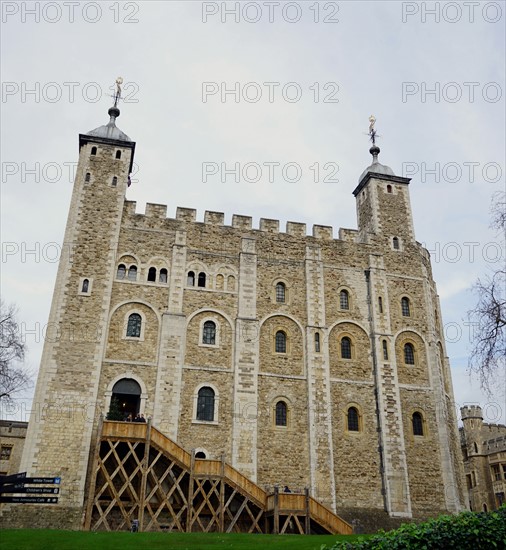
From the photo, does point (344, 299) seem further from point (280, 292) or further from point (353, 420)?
point (353, 420)

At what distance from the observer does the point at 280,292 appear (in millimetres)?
29750

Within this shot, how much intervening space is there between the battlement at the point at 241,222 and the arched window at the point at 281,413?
9516 mm

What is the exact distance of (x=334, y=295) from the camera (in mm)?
30234

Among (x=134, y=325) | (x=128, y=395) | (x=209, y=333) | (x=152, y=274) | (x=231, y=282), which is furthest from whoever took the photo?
(x=231, y=282)

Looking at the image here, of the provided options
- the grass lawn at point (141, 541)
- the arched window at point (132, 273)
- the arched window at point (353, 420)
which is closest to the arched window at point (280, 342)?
the arched window at point (353, 420)

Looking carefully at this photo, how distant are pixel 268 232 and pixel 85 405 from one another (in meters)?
13.3

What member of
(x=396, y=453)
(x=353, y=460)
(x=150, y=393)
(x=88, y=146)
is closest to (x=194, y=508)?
(x=150, y=393)

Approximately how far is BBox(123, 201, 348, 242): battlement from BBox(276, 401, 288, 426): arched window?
9.52m

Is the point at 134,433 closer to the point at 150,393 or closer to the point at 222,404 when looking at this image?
the point at 150,393

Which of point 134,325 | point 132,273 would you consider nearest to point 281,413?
point 134,325

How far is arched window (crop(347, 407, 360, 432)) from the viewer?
27578 mm

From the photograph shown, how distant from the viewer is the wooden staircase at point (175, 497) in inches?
839

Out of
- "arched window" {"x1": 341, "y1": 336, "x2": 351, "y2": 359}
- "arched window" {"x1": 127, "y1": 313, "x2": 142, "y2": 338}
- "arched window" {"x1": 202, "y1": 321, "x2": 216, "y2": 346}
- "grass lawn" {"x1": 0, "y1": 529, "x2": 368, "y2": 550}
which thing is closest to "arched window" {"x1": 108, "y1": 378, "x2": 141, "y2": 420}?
"arched window" {"x1": 127, "y1": 313, "x2": 142, "y2": 338}

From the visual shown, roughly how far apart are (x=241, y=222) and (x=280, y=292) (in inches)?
177
